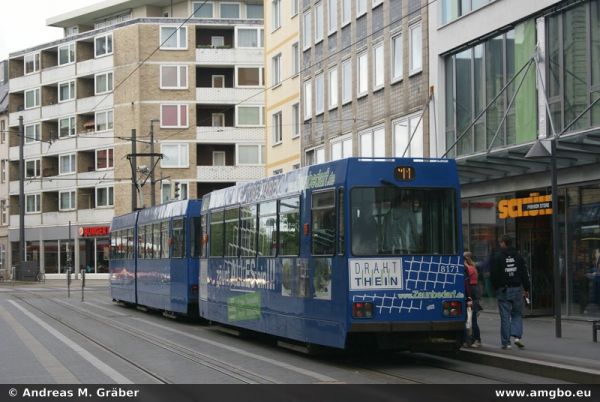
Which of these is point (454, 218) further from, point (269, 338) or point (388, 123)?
point (388, 123)

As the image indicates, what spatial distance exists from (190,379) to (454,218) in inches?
177

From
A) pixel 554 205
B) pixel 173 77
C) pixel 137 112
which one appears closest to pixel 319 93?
pixel 554 205

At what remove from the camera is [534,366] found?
13.8m

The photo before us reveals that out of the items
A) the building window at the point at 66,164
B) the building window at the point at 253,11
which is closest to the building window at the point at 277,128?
the building window at the point at 253,11

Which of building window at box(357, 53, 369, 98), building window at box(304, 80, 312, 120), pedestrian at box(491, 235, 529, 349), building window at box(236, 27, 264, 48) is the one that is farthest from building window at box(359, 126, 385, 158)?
building window at box(236, 27, 264, 48)

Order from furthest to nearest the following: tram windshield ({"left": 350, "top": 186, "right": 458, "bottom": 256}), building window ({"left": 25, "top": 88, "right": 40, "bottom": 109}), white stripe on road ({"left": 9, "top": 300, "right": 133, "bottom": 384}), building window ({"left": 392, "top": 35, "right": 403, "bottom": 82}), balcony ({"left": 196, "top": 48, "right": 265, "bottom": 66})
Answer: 1. building window ({"left": 25, "top": 88, "right": 40, "bottom": 109})
2. balcony ({"left": 196, "top": 48, "right": 265, "bottom": 66})
3. building window ({"left": 392, "top": 35, "right": 403, "bottom": 82})
4. tram windshield ({"left": 350, "top": 186, "right": 458, "bottom": 256})
5. white stripe on road ({"left": 9, "top": 300, "right": 133, "bottom": 384})

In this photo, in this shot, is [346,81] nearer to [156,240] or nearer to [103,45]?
[156,240]

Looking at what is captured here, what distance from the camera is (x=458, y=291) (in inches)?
590

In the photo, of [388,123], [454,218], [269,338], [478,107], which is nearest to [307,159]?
[388,123]

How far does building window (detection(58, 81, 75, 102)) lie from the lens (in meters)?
78.8

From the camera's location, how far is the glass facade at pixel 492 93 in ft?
79.6

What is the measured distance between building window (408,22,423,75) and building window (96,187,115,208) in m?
46.3

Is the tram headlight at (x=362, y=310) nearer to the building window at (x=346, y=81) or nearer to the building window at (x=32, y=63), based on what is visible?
the building window at (x=346, y=81)

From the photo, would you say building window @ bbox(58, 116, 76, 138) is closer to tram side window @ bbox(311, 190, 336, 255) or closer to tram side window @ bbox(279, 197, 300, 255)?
tram side window @ bbox(279, 197, 300, 255)
